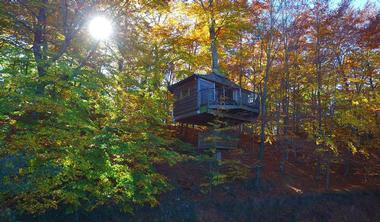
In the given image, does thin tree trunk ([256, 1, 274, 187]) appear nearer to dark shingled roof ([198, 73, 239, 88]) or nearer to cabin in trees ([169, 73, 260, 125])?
cabin in trees ([169, 73, 260, 125])

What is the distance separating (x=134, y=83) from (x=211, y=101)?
22.1 feet

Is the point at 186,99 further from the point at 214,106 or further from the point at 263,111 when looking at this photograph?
the point at 263,111

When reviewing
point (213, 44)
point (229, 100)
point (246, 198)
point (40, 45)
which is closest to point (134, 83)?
point (40, 45)

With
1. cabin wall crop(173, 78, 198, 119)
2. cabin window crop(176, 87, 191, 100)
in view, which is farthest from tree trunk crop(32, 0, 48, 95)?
cabin window crop(176, 87, 191, 100)

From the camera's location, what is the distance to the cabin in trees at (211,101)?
1719 centimetres

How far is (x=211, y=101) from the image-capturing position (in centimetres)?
1714

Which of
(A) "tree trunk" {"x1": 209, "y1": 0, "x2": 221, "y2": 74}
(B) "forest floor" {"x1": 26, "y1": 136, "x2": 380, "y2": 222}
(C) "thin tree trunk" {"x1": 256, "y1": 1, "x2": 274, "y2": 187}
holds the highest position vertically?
(A) "tree trunk" {"x1": 209, "y1": 0, "x2": 221, "y2": 74}

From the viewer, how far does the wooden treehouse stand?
17.0m

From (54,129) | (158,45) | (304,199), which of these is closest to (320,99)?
(304,199)

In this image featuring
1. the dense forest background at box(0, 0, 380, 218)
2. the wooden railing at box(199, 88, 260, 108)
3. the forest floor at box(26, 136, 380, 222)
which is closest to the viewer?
the dense forest background at box(0, 0, 380, 218)

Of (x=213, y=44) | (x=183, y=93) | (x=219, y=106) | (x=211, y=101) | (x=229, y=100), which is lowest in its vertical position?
(x=219, y=106)

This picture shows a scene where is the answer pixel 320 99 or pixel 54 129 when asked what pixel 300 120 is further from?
pixel 54 129

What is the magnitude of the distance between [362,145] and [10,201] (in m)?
19.7

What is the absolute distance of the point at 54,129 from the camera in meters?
8.20
